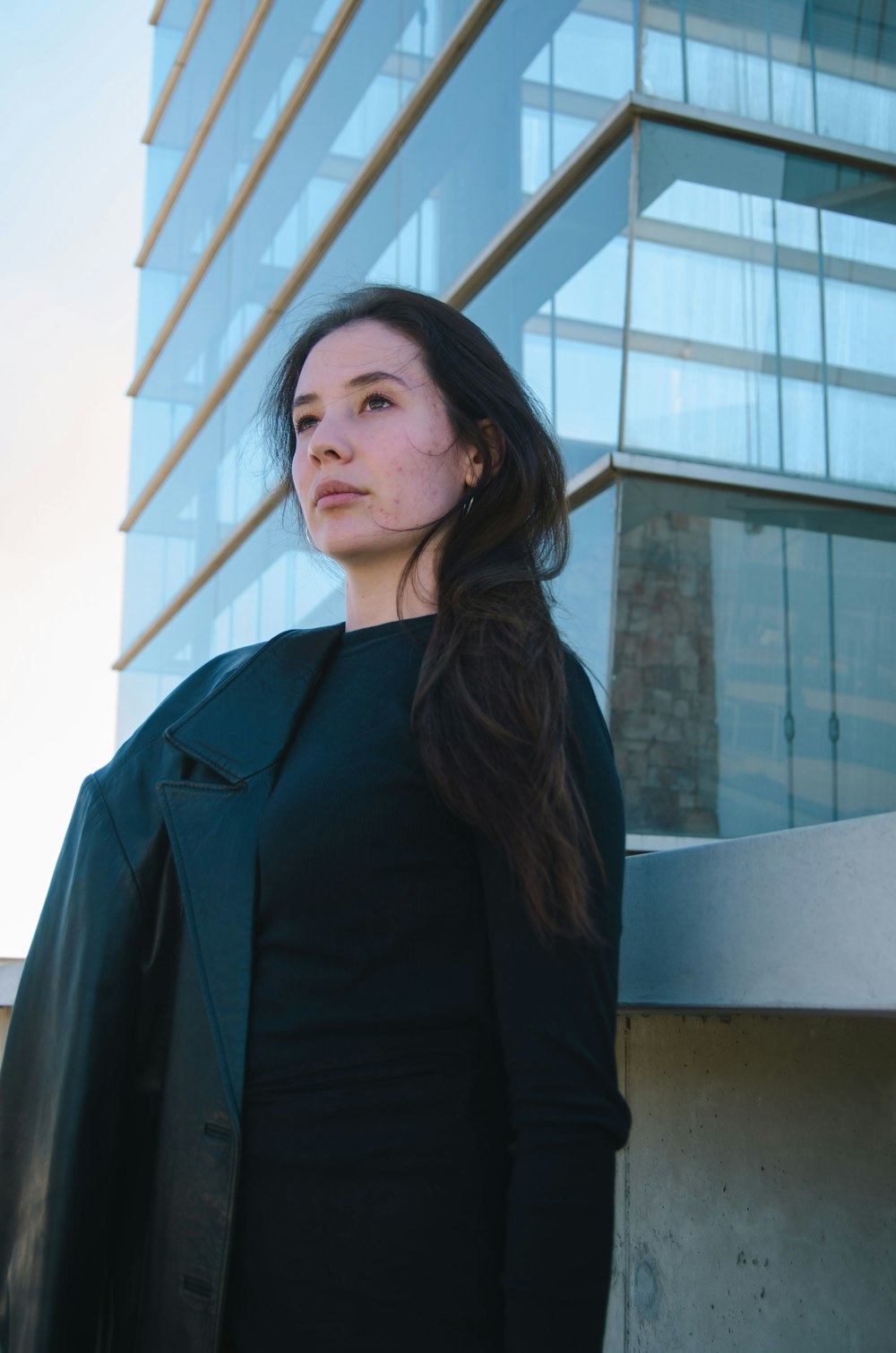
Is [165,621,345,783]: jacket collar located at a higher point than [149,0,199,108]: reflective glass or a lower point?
lower

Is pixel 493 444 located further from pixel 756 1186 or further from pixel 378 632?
pixel 756 1186

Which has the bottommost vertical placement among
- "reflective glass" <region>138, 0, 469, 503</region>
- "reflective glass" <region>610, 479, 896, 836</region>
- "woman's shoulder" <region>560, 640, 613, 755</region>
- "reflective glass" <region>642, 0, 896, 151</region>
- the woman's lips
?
"woman's shoulder" <region>560, 640, 613, 755</region>

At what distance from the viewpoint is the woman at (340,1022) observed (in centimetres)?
141

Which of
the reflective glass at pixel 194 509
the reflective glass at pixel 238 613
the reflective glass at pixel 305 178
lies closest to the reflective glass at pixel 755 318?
the reflective glass at pixel 238 613

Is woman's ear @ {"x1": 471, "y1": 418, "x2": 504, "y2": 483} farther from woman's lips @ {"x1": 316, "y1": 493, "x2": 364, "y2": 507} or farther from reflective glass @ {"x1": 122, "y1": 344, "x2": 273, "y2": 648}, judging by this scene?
reflective glass @ {"x1": 122, "y1": 344, "x2": 273, "y2": 648}

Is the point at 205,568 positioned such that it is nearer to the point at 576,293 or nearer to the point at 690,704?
the point at 576,293

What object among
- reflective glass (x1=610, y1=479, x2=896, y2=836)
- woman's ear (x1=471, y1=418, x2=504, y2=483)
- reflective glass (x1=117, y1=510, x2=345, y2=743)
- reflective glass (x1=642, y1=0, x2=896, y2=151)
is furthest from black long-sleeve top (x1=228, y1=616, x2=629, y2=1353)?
reflective glass (x1=117, y1=510, x2=345, y2=743)

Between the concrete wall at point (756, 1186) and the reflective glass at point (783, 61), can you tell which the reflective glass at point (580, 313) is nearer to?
the reflective glass at point (783, 61)

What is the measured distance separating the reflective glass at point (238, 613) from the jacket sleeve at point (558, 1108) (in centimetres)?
669

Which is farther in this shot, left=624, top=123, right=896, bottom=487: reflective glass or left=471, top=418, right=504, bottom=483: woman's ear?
left=624, top=123, right=896, bottom=487: reflective glass

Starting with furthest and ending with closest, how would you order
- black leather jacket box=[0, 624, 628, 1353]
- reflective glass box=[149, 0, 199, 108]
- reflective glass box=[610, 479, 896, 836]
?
1. reflective glass box=[149, 0, 199, 108]
2. reflective glass box=[610, 479, 896, 836]
3. black leather jacket box=[0, 624, 628, 1353]

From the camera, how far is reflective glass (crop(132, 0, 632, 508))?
697 cm

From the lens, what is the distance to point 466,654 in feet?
5.58

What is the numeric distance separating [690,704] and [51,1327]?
15.4ft
